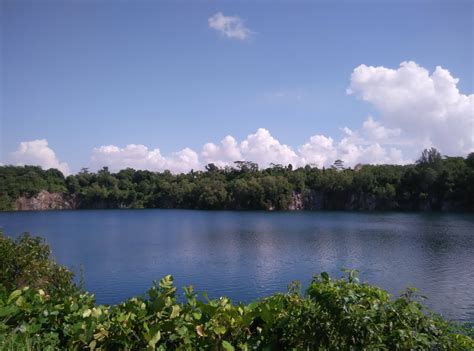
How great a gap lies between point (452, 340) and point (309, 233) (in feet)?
A: 166

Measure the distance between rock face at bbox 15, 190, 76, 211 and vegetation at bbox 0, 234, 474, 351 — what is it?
525ft

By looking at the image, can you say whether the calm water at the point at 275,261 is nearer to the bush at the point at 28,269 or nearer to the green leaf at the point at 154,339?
the bush at the point at 28,269

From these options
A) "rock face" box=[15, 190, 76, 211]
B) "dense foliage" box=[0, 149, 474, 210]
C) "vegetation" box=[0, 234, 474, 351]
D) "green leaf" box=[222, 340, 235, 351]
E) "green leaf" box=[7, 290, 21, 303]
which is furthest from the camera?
"rock face" box=[15, 190, 76, 211]

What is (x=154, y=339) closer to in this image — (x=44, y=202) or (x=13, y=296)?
(x=13, y=296)

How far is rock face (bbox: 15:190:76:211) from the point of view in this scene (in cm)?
14575

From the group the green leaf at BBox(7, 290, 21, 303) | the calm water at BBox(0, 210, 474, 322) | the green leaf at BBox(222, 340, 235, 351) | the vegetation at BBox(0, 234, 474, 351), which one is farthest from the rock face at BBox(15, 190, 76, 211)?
the green leaf at BBox(222, 340, 235, 351)

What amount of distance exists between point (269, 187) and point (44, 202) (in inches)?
3513

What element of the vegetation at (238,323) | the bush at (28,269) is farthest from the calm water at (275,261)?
the vegetation at (238,323)

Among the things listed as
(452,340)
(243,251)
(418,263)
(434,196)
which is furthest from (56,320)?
(434,196)

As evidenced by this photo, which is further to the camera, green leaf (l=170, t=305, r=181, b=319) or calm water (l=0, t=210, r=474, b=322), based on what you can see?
calm water (l=0, t=210, r=474, b=322)

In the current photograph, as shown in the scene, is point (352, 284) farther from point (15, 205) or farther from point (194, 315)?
point (15, 205)

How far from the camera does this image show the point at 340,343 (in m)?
3.17

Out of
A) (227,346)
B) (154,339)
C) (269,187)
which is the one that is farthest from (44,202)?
(227,346)

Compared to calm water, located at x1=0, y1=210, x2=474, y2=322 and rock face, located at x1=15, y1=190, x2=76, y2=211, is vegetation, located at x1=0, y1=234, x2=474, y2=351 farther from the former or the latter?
rock face, located at x1=15, y1=190, x2=76, y2=211
